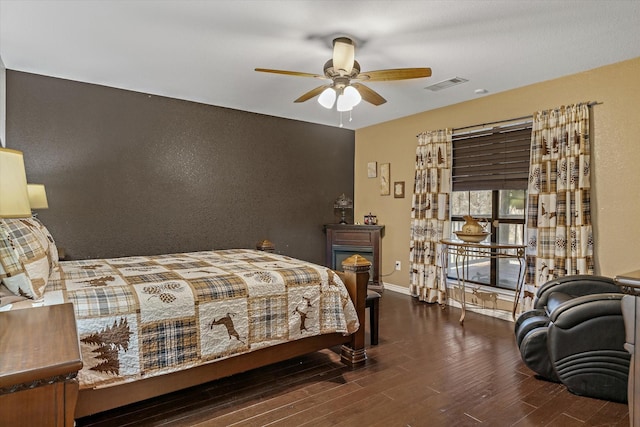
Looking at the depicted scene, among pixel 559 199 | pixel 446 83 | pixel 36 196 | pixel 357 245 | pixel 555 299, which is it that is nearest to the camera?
pixel 555 299

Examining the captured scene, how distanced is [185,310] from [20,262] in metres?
0.84

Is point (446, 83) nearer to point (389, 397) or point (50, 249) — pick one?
point (389, 397)

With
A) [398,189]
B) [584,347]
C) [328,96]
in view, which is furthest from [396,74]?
[398,189]

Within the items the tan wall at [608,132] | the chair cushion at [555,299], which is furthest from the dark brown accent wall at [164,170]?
the chair cushion at [555,299]

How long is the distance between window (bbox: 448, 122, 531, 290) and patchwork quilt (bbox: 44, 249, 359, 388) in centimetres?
239

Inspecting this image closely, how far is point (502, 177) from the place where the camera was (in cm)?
405

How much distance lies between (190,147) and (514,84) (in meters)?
3.68

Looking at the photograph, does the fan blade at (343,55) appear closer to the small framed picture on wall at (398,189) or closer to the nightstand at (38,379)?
the nightstand at (38,379)

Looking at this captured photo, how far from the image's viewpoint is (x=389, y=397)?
2309 millimetres

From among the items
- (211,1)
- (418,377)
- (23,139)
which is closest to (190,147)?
(23,139)

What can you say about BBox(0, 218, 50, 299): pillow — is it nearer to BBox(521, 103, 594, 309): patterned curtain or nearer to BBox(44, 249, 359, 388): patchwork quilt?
BBox(44, 249, 359, 388): patchwork quilt

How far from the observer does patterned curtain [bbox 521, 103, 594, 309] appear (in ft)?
10.8

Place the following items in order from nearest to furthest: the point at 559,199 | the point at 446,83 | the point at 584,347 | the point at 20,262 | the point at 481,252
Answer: the point at 20,262 < the point at 584,347 < the point at 559,199 < the point at 446,83 < the point at 481,252

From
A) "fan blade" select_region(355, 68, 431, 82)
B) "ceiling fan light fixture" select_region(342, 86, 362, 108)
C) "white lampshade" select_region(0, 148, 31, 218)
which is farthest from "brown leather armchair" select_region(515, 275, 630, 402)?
"white lampshade" select_region(0, 148, 31, 218)
